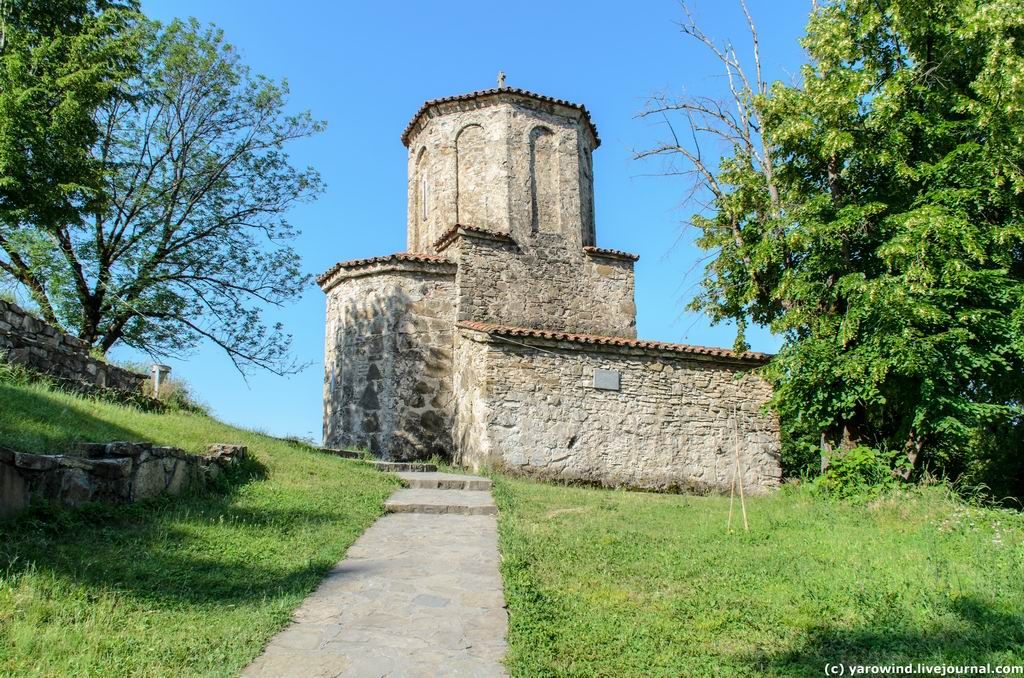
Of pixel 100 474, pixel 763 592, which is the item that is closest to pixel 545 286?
pixel 100 474

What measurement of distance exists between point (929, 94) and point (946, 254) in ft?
10.4

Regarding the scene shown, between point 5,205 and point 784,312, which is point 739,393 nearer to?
point 784,312

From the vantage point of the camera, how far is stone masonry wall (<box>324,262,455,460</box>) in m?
14.5

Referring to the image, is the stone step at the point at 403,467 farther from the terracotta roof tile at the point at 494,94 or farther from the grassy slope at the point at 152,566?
the terracotta roof tile at the point at 494,94

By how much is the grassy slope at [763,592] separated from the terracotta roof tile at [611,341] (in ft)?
17.9

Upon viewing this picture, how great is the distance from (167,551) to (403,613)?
2.20 metres

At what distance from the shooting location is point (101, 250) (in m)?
16.2

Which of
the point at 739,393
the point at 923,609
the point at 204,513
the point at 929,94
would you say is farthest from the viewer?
the point at 739,393

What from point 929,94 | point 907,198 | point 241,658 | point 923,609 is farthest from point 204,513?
point 929,94

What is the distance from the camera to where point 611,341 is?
44.9 ft

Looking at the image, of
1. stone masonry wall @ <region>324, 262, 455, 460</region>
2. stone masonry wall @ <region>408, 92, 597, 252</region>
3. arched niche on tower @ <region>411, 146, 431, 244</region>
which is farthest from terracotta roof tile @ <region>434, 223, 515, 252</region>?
arched niche on tower @ <region>411, 146, 431, 244</region>

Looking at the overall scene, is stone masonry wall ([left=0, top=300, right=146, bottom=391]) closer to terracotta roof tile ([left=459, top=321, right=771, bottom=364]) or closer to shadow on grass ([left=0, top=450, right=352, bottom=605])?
shadow on grass ([left=0, top=450, right=352, bottom=605])

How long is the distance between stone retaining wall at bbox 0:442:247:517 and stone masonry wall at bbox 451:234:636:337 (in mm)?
8321

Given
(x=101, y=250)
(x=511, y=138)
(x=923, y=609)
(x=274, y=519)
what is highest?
(x=511, y=138)
